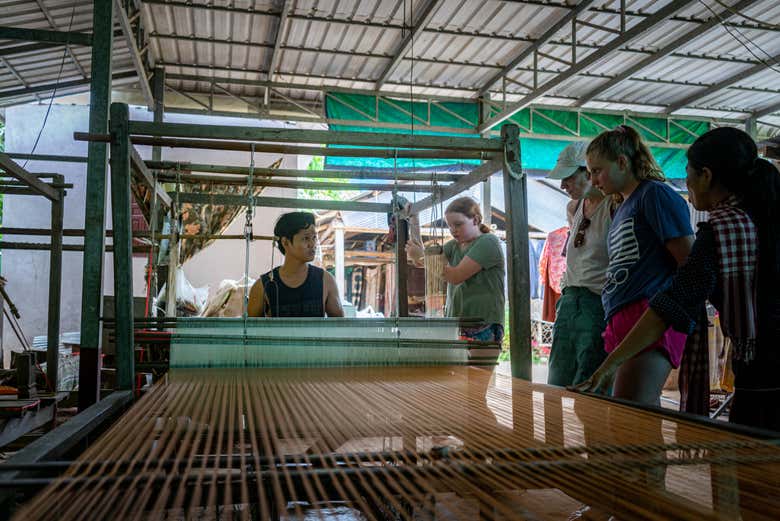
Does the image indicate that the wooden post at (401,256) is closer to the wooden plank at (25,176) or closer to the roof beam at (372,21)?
the wooden plank at (25,176)

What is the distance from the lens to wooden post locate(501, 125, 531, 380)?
2115 millimetres

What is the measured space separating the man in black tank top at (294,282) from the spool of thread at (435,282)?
568 millimetres

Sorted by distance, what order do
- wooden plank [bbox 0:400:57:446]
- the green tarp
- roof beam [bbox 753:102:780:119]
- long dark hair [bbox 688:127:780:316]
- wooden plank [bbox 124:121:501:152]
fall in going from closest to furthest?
long dark hair [bbox 688:127:780:316] < wooden plank [bbox 124:121:501:152] < wooden plank [bbox 0:400:57:446] < the green tarp < roof beam [bbox 753:102:780:119]

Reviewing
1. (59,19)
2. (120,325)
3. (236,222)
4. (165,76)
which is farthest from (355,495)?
(236,222)

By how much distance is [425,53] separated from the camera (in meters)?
8.03

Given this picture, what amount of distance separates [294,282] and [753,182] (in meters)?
2.51

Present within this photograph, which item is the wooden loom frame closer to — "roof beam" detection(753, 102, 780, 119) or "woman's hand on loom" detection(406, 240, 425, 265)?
"woman's hand on loom" detection(406, 240, 425, 265)

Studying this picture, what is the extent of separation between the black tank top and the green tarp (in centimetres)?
507

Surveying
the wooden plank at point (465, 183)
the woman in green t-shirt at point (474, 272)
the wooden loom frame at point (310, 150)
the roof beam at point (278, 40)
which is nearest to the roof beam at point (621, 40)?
the roof beam at point (278, 40)

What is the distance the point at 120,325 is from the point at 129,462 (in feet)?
3.34

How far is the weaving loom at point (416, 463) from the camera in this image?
32.3 inches

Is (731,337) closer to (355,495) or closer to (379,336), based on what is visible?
(355,495)

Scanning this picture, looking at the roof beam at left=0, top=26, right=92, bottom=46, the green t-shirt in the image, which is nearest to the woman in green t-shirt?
the green t-shirt

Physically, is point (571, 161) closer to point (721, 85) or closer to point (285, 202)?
point (285, 202)
